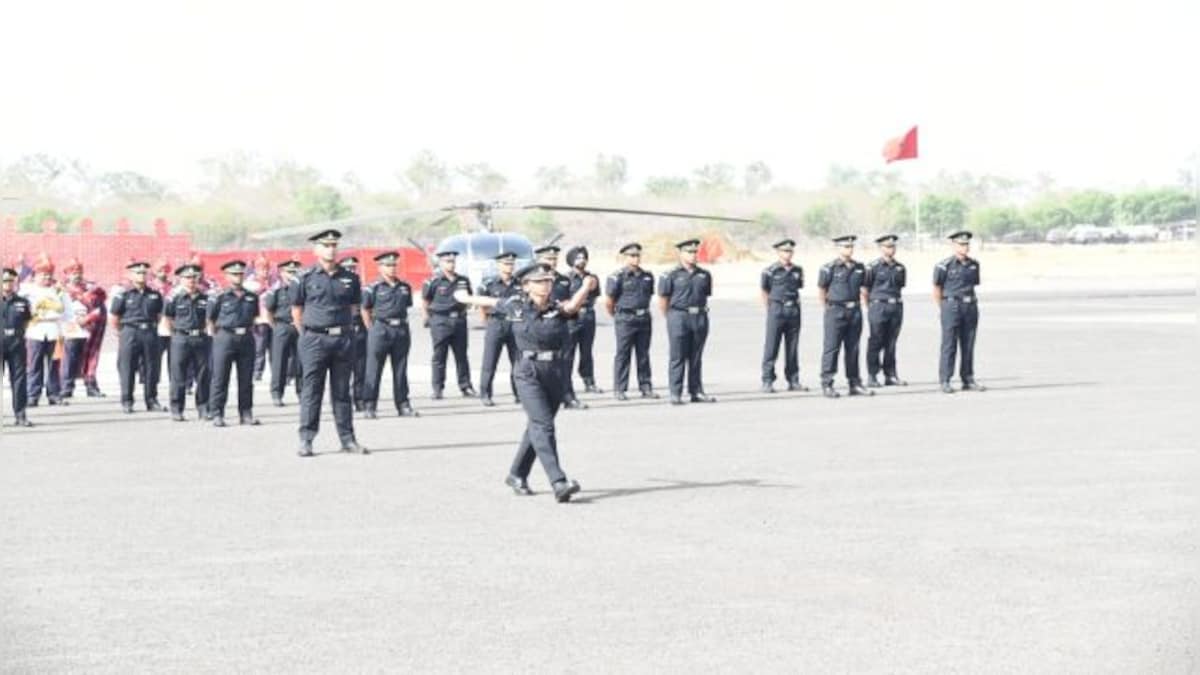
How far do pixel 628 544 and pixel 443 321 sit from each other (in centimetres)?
1247

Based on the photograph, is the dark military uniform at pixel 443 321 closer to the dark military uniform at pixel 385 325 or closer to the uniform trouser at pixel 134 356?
the dark military uniform at pixel 385 325

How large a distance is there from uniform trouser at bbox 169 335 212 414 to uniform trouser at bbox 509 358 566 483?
321 inches

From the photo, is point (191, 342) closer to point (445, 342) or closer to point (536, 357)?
point (445, 342)

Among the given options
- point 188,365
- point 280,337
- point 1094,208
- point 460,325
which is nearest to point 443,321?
point 460,325

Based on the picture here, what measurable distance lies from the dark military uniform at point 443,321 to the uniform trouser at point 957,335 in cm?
578

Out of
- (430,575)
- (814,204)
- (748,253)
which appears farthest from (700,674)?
(814,204)

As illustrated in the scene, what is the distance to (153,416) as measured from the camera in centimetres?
2125

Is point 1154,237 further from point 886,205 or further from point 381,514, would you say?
point 381,514

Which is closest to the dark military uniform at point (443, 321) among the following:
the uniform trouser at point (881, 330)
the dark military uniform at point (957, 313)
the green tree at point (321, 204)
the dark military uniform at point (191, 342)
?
the dark military uniform at point (191, 342)

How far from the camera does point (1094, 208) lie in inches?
6403

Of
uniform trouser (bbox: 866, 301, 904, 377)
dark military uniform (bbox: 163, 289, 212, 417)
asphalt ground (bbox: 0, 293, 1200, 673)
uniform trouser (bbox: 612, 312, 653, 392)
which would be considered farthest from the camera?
uniform trouser (bbox: 866, 301, 904, 377)

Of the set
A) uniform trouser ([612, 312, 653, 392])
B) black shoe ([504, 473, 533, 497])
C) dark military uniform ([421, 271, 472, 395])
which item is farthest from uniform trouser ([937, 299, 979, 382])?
black shoe ([504, 473, 533, 497])

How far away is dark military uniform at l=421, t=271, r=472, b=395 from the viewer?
23031 millimetres

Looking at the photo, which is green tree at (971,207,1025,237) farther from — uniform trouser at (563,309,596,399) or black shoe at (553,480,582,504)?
black shoe at (553,480,582,504)
